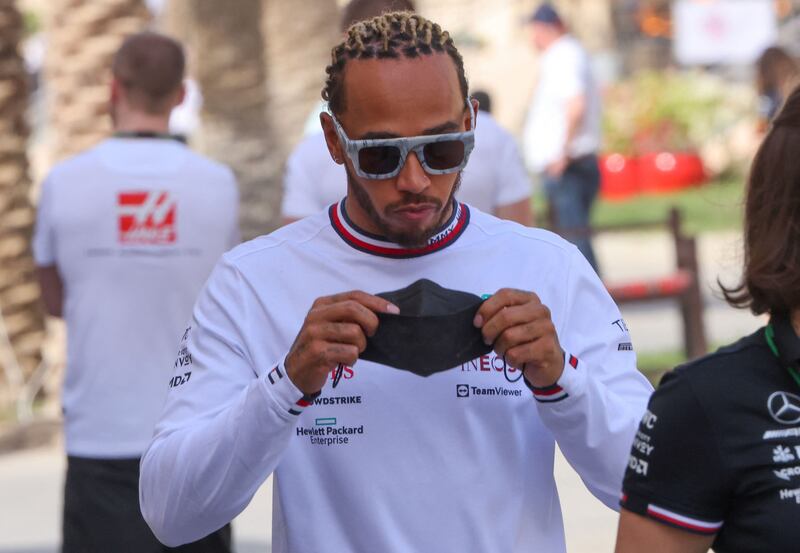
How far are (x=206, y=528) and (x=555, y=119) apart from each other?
891cm

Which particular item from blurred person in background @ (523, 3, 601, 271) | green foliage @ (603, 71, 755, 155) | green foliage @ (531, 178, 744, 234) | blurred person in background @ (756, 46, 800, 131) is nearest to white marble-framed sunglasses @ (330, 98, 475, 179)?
blurred person in background @ (523, 3, 601, 271)

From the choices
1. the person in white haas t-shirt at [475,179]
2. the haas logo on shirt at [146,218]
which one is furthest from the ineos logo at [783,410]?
the haas logo on shirt at [146,218]

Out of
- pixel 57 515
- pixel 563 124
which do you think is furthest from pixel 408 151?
pixel 563 124

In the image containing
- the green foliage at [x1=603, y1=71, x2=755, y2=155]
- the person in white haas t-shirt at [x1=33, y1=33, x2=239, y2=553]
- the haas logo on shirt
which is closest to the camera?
the person in white haas t-shirt at [x1=33, y1=33, x2=239, y2=553]

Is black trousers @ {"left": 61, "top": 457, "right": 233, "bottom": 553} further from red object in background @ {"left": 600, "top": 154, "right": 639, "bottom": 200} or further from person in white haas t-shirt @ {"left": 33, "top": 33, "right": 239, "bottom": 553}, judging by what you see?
red object in background @ {"left": 600, "top": 154, "right": 639, "bottom": 200}

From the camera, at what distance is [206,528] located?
2.77 meters

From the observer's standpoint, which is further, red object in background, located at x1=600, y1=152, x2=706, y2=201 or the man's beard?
red object in background, located at x1=600, y1=152, x2=706, y2=201

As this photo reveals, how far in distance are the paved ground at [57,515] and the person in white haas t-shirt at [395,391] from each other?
13.9 ft

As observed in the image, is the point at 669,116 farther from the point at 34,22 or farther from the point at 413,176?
the point at 34,22

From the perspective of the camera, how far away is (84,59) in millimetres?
10602

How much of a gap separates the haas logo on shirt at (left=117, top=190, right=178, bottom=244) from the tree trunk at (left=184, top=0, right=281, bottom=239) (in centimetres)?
519

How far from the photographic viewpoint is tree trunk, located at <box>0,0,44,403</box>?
448 inches

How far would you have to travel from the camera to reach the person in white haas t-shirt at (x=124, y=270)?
16.1 feet

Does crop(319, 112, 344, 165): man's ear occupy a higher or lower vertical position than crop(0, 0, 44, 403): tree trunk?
higher
